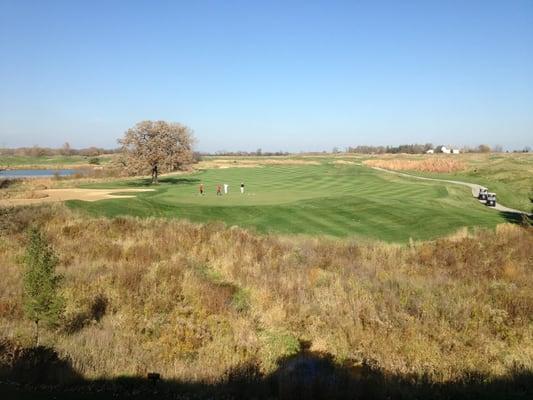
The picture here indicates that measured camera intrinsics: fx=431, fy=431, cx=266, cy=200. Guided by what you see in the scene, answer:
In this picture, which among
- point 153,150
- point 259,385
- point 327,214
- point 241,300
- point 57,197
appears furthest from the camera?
point 153,150

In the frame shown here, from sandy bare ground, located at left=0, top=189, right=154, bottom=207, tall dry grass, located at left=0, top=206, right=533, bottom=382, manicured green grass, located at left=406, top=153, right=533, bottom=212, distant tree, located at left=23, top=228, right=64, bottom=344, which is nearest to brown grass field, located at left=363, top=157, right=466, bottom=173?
manicured green grass, located at left=406, top=153, right=533, bottom=212

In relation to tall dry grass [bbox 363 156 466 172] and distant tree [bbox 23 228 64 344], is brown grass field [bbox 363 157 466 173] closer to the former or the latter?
tall dry grass [bbox 363 156 466 172]

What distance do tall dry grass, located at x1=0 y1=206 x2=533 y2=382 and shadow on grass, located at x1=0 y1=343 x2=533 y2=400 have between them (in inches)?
13.5

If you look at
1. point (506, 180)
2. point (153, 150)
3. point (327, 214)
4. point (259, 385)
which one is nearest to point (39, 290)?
point (259, 385)

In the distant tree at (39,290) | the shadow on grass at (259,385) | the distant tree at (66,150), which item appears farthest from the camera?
the distant tree at (66,150)

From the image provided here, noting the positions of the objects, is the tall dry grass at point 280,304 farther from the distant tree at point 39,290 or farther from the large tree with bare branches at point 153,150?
the large tree with bare branches at point 153,150

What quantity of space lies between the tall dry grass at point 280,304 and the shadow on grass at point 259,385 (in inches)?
13.5

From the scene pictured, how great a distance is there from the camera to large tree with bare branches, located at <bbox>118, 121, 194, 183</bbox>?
5562 centimetres

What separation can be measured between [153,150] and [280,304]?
47.9 m

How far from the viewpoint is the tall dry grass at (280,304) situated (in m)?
8.52

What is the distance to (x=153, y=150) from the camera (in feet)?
184

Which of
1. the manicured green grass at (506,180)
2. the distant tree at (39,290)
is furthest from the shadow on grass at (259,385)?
the manicured green grass at (506,180)

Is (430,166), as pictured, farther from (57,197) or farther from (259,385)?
(259,385)

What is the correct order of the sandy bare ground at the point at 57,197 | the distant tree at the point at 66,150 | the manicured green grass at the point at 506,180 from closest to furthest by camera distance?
the sandy bare ground at the point at 57,197 < the manicured green grass at the point at 506,180 < the distant tree at the point at 66,150
